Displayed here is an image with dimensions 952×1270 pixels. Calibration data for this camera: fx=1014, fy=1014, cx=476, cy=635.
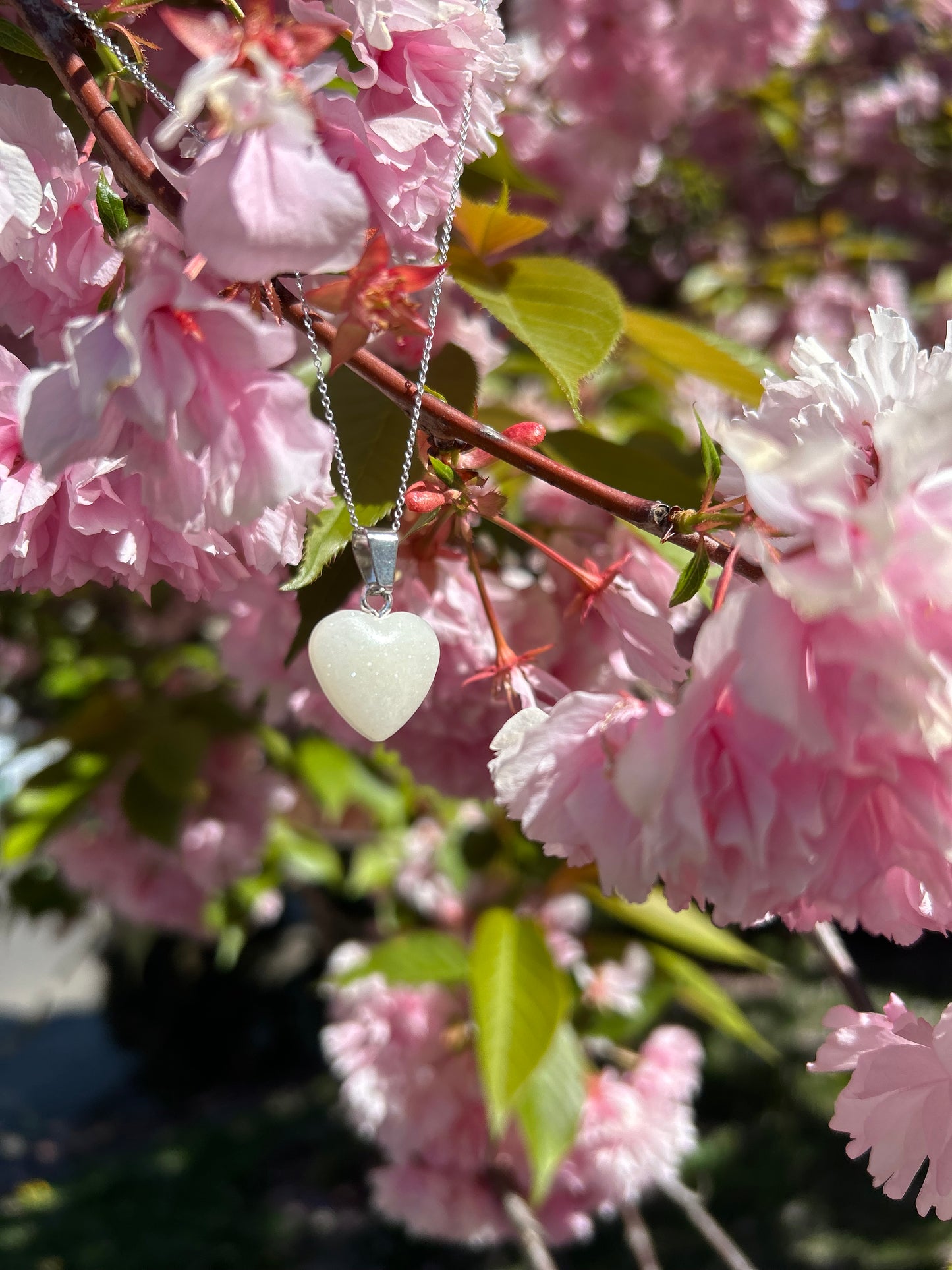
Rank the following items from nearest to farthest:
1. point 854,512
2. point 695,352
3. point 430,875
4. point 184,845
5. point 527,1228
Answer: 1. point 854,512
2. point 695,352
3. point 527,1228
4. point 184,845
5. point 430,875

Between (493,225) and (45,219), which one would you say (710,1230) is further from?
(45,219)

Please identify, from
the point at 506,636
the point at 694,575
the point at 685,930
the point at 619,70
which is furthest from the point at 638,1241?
the point at 619,70

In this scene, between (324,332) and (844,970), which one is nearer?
(324,332)

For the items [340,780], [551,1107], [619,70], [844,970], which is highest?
[619,70]

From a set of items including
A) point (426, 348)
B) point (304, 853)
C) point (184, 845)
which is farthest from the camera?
point (304, 853)

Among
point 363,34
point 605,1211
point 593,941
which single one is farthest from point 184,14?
point 605,1211

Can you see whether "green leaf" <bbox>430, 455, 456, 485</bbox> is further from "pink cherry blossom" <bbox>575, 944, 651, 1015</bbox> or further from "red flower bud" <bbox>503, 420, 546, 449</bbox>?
"pink cherry blossom" <bbox>575, 944, 651, 1015</bbox>

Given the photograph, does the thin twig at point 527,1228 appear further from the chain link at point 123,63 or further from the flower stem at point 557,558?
the chain link at point 123,63

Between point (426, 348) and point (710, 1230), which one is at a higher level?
point (426, 348)
